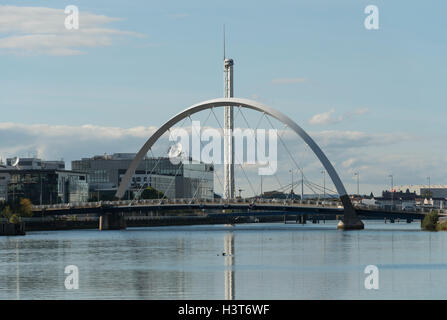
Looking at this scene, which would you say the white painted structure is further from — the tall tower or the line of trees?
the line of trees

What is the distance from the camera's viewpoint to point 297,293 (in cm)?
4372

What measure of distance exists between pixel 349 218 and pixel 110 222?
37379mm

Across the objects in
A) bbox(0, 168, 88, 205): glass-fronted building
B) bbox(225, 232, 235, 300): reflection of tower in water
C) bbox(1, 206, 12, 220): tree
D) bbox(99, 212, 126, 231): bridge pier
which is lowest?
bbox(225, 232, 235, 300): reflection of tower in water

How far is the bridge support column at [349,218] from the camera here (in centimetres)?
12588

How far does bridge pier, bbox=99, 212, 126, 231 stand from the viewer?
14675 centimetres

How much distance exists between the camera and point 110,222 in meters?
148

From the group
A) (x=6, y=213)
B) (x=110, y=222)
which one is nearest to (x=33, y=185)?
(x=110, y=222)

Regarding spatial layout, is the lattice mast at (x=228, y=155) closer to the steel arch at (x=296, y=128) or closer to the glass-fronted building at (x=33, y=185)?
the steel arch at (x=296, y=128)

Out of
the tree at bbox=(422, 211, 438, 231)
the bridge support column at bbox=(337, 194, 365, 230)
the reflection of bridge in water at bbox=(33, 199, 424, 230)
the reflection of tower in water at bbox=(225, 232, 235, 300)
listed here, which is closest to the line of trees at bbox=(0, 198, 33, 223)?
the reflection of bridge in water at bbox=(33, 199, 424, 230)

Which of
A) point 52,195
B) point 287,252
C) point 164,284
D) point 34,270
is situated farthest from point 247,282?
point 52,195

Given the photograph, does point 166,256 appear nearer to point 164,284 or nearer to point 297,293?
point 164,284

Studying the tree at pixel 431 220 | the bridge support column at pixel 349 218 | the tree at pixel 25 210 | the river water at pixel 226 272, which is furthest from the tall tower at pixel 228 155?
the river water at pixel 226 272

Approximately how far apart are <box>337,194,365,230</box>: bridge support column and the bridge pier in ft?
114
